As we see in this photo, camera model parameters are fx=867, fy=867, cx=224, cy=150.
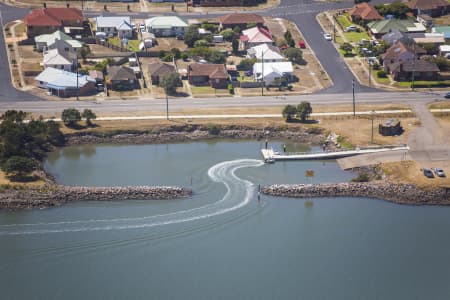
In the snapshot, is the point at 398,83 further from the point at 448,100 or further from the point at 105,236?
the point at 105,236

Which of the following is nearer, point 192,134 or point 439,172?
point 439,172

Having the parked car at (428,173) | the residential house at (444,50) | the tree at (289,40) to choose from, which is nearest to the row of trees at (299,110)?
the parked car at (428,173)

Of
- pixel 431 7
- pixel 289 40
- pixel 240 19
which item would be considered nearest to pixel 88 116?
pixel 289 40

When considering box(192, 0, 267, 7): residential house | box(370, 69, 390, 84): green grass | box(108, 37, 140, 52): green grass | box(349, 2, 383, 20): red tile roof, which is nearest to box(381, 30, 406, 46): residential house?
box(349, 2, 383, 20): red tile roof

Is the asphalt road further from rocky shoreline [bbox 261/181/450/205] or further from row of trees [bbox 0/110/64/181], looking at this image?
rocky shoreline [bbox 261/181/450/205]

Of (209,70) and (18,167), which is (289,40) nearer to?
(209,70)
